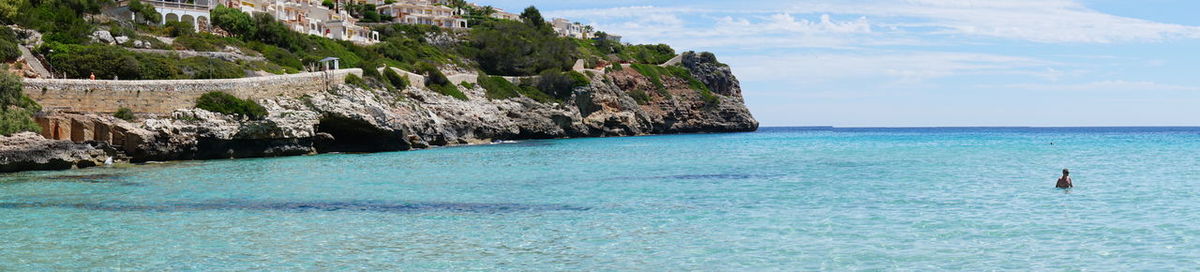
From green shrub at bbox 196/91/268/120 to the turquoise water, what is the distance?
Result: 9.52 m

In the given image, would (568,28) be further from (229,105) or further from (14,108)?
(14,108)

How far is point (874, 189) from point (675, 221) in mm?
7635

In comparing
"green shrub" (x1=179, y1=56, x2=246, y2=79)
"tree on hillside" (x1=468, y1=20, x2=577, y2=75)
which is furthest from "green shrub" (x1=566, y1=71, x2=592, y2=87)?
"green shrub" (x1=179, y1=56, x2=246, y2=79)

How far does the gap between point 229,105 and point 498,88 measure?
98.4 ft

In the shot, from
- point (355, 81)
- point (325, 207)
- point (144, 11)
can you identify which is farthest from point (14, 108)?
point (144, 11)

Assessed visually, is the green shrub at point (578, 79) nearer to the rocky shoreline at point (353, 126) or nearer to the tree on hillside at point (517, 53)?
the rocky shoreline at point (353, 126)

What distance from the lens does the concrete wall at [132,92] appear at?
3312cm

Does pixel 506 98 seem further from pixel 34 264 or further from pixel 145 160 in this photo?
pixel 34 264

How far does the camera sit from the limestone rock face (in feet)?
92.8

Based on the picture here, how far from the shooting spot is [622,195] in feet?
65.7

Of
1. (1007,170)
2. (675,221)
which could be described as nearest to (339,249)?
(675,221)

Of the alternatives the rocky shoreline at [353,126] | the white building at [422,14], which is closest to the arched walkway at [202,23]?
the rocky shoreline at [353,126]

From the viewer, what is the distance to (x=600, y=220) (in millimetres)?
15500

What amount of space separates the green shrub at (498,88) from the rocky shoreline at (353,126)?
83 cm
